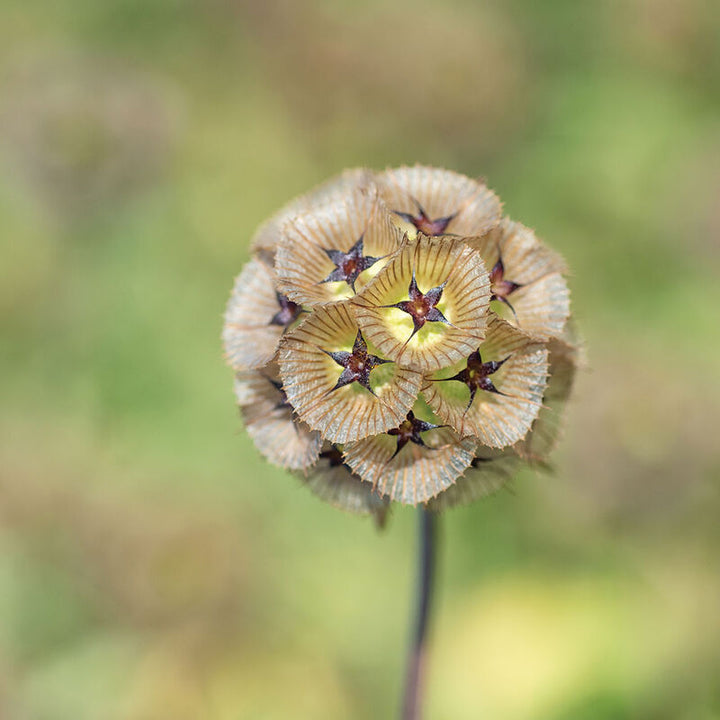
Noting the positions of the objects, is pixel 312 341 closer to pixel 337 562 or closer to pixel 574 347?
pixel 574 347

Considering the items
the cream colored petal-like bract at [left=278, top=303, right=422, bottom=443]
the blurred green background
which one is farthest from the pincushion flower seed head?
the blurred green background

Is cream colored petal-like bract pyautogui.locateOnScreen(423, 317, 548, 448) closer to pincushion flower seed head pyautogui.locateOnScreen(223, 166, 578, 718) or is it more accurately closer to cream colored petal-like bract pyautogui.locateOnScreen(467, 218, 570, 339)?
pincushion flower seed head pyautogui.locateOnScreen(223, 166, 578, 718)

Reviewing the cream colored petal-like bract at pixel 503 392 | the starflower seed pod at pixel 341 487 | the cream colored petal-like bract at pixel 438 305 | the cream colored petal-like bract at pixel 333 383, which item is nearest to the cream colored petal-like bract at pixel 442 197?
the cream colored petal-like bract at pixel 438 305

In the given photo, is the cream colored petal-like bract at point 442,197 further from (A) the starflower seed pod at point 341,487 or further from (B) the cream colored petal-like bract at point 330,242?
(A) the starflower seed pod at point 341,487

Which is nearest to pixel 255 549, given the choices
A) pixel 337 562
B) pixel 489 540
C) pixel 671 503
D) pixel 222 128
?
pixel 337 562

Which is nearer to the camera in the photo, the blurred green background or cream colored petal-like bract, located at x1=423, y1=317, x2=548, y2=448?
cream colored petal-like bract, located at x1=423, y1=317, x2=548, y2=448

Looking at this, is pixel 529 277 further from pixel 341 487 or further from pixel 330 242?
pixel 341 487

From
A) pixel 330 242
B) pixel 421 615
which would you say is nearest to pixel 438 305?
pixel 330 242
